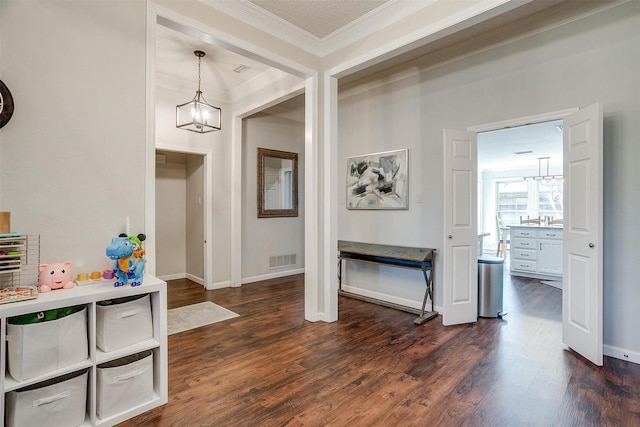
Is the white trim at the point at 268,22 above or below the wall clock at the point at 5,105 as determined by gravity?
above

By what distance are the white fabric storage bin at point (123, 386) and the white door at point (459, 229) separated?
2840 millimetres

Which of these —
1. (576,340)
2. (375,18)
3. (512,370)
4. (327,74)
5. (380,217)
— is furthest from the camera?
(380,217)

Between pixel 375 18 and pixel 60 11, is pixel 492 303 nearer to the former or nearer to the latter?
pixel 375 18

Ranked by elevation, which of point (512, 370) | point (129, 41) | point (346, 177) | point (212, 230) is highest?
point (129, 41)

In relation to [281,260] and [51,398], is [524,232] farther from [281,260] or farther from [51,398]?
[51,398]

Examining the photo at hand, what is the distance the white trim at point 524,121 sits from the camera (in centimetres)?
297

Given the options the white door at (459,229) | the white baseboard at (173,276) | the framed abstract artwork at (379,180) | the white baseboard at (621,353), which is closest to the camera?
the white baseboard at (621,353)

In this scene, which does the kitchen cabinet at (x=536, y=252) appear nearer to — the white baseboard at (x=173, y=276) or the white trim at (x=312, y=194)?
the white trim at (x=312, y=194)

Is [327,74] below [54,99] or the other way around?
the other way around


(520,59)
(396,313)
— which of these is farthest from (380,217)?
(520,59)

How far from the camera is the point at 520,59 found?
10.6 ft

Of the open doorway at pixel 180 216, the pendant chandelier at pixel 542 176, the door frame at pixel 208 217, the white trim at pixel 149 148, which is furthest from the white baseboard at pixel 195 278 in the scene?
the pendant chandelier at pixel 542 176

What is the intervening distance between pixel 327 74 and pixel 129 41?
1976 millimetres

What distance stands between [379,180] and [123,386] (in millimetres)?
3500
